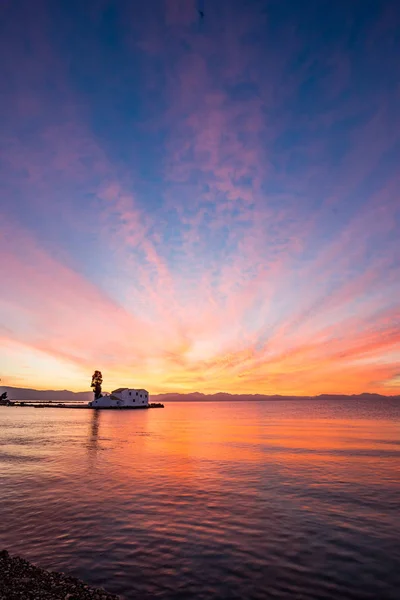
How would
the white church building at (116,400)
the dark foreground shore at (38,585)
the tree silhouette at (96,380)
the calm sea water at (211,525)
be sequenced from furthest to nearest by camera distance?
the tree silhouette at (96,380)
the white church building at (116,400)
the calm sea water at (211,525)
the dark foreground shore at (38,585)

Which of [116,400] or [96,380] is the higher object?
[96,380]

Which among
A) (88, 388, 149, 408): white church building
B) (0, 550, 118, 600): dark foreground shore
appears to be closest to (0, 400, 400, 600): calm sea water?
(0, 550, 118, 600): dark foreground shore

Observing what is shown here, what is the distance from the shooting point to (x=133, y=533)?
56.2 feet

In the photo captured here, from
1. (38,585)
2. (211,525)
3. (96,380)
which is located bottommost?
(211,525)

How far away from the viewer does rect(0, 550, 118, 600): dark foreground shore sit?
10.3m

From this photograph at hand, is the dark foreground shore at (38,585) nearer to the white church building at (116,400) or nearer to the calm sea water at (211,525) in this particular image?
the calm sea water at (211,525)

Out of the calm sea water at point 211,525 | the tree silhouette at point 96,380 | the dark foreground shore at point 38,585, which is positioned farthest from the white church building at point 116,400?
the dark foreground shore at point 38,585

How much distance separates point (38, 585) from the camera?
36.3 ft

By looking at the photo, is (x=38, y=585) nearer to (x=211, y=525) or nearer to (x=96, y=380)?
(x=211, y=525)

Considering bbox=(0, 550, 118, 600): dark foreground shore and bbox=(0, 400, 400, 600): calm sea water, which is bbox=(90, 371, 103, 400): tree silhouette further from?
bbox=(0, 550, 118, 600): dark foreground shore

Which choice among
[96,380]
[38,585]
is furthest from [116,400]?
[38,585]

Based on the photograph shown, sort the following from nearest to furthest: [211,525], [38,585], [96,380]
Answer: [38,585] → [211,525] → [96,380]

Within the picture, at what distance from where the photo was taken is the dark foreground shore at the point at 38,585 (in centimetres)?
1028

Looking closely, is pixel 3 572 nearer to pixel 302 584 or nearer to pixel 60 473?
pixel 302 584
